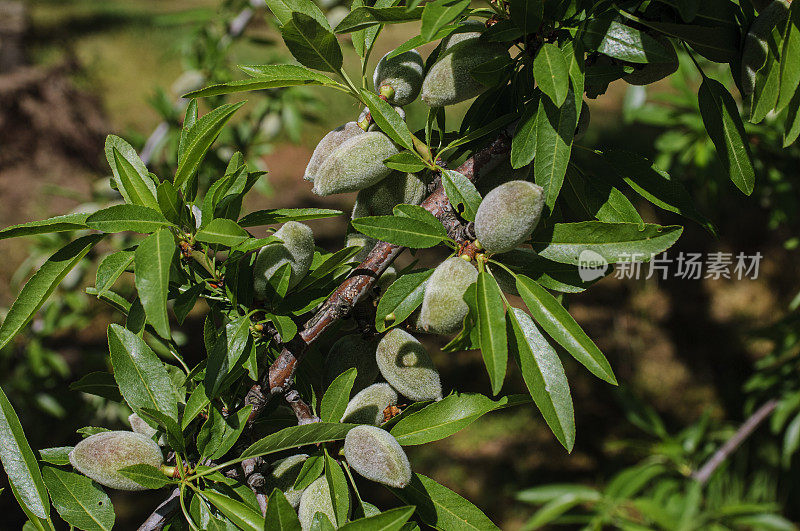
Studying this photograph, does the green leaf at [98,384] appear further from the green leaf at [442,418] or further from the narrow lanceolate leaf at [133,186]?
the green leaf at [442,418]

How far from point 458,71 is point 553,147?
4.5 inches

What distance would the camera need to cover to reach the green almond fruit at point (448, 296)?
50 cm

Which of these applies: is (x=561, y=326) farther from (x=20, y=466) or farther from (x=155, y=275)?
(x=20, y=466)

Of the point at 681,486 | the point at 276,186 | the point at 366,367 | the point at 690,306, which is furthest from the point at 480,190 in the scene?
the point at 276,186

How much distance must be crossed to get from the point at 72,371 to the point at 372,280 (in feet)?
6.83

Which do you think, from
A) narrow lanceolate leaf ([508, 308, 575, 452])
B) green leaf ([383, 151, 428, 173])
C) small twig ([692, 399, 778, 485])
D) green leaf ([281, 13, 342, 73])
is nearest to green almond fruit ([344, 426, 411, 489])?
narrow lanceolate leaf ([508, 308, 575, 452])

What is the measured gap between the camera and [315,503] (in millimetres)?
531

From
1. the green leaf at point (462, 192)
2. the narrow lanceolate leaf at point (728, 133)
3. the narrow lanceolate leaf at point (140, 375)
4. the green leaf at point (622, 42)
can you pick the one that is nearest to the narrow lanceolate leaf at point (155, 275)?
the narrow lanceolate leaf at point (140, 375)

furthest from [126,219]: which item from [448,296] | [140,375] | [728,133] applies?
[728,133]

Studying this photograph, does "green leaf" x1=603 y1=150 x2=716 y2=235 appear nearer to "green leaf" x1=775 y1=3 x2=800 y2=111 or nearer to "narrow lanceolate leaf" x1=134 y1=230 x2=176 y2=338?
"green leaf" x1=775 y1=3 x2=800 y2=111

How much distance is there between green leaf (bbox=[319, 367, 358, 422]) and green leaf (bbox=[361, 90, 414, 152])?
208 millimetres

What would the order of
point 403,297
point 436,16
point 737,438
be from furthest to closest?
point 737,438, point 403,297, point 436,16

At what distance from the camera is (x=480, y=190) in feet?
2.00

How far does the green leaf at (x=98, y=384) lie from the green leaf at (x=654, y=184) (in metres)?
0.53
